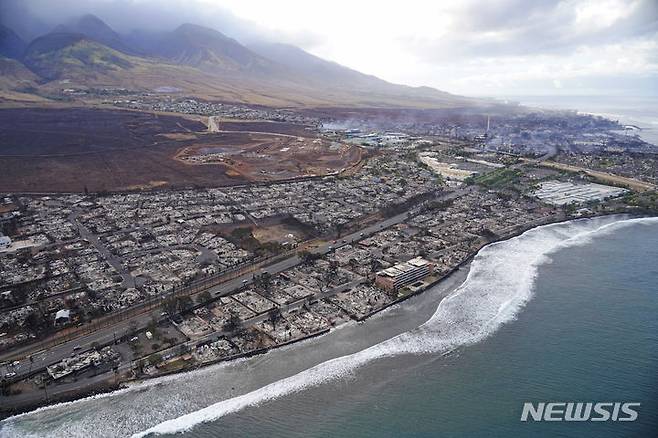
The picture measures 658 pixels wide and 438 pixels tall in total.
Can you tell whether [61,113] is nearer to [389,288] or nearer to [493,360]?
[389,288]

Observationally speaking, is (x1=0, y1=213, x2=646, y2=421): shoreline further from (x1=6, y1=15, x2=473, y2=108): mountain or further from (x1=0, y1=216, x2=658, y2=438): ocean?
(x1=6, y1=15, x2=473, y2=108): mountain

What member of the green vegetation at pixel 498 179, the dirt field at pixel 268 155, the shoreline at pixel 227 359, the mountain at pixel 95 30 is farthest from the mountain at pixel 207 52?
the shoreline at pixel 227 359

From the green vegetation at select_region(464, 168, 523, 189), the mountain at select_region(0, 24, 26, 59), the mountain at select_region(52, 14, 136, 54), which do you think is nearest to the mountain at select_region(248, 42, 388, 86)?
the mountain at select_region(52, 14, 136, 54)

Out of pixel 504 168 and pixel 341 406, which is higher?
pixel 504 168

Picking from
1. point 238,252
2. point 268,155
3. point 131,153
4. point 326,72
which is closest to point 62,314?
point 238,252

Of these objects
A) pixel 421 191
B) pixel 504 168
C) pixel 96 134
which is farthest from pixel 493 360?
pixel 96 134

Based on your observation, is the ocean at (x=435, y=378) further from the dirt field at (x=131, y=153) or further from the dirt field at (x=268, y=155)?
the dirt field at (x=268, y=155)
